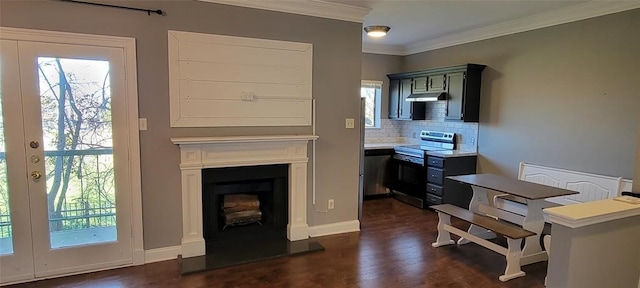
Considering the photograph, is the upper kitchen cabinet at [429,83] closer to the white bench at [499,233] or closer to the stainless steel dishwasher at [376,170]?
the stainless steel dishwasher at [376,170]

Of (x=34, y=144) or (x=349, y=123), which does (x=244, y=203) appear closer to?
(x=349, y=123)

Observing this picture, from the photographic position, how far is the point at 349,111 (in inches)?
161

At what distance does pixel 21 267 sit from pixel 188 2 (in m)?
2.54

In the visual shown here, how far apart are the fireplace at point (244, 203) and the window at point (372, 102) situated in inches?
114

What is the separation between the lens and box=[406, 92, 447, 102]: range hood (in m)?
5.20

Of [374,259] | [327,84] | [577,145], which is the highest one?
[327,84]

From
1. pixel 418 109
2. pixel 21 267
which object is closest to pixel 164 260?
pixel 21 267

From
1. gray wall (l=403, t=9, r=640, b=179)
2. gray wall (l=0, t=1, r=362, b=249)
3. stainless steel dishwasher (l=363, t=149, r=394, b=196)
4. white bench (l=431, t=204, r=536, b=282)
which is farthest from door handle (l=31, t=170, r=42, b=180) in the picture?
gray wall (l=403, t=9, r=640, b=179)

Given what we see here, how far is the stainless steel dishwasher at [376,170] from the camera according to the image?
18.7 feet

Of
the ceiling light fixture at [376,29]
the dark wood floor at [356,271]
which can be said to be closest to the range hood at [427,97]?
the ceiling light fixture at [376,29]

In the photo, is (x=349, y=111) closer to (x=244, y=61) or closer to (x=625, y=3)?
(x=244, y=61)

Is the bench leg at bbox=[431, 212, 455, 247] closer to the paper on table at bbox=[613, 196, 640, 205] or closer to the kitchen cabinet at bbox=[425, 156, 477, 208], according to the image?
the kitchen cabinet at bbox=[425, 156, 477, 208]

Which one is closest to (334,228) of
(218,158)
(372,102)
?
(218,158)

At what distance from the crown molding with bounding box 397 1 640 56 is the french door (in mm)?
4301
